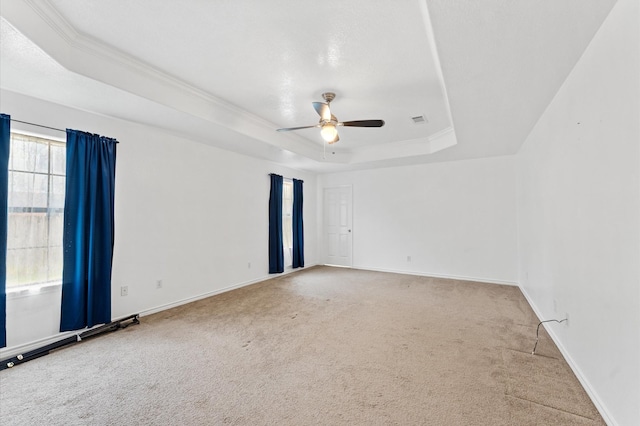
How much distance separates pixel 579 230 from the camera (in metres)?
2.04

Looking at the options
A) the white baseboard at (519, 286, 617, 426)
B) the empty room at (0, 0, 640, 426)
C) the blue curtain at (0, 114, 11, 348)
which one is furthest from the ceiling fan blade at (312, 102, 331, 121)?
the white baseboard at (519, 286, 617, 426)

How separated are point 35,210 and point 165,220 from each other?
1244 millimetres

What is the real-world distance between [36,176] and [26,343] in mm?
1580

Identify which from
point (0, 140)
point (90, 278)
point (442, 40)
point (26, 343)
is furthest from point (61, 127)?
point (442, 40)

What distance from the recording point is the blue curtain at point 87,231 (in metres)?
2.79

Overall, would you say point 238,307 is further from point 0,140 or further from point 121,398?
point 0,140

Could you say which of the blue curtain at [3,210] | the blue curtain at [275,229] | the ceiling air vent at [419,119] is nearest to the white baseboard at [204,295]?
the blue curtain at [275,229]

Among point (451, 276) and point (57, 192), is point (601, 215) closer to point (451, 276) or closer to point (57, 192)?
point (451, 276)

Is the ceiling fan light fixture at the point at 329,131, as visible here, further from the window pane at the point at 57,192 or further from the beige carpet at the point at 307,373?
the window pane at the point at 57,192

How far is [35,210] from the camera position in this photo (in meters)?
2.65

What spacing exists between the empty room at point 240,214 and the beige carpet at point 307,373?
20 millimetres

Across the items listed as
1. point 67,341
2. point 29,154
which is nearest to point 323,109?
point 29,154

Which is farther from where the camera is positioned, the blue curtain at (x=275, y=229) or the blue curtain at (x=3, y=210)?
the blue curtain at (x=275, y=229)

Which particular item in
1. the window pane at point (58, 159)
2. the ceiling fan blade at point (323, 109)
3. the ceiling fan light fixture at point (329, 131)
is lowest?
the window pane at point (58, 159)
